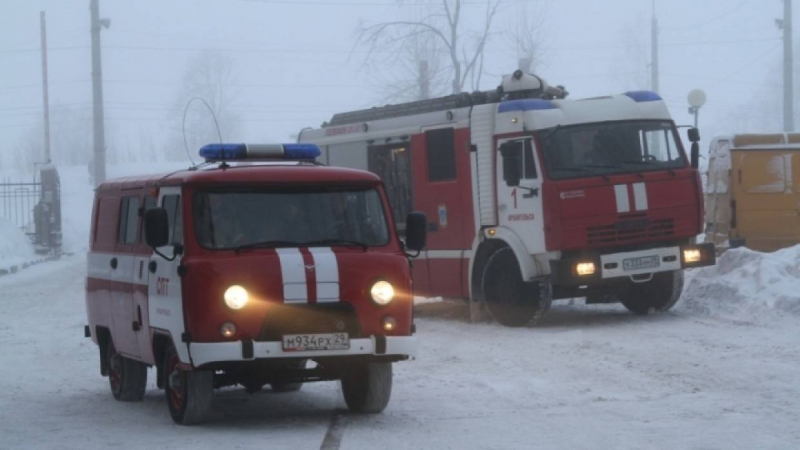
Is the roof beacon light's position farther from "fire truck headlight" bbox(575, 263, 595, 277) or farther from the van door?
"fire truck headlight" bbox(575, 263, 595, 277)

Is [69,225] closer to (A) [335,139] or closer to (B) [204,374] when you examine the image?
(A) [335,139]

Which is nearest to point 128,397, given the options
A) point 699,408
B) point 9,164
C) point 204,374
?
Result: point 204,374

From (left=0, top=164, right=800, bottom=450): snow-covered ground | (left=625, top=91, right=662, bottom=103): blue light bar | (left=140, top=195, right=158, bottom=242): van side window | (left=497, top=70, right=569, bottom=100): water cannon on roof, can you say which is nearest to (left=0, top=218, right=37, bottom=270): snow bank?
(left=0, top=164, right=800, bottom=450): snow-covered ground

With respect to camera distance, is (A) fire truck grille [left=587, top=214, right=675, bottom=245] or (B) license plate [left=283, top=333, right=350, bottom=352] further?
(A) fire truck grille [left=587, top=214, right=675, bottom=245]

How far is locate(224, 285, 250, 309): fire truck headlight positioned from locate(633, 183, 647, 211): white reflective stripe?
790cm

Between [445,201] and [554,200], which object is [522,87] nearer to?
[445,201]

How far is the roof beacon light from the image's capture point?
10312mm

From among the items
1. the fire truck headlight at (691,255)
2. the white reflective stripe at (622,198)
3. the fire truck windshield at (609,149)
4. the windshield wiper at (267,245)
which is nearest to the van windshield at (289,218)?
the windshield wiper at (267,245)

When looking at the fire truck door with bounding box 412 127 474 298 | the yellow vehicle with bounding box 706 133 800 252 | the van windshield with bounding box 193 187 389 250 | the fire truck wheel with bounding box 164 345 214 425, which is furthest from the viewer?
the yellow vehicle with bounding box 706 133 800 252

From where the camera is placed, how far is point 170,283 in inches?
375

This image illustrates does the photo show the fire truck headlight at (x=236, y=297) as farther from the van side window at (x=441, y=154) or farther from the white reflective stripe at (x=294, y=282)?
the van side window at (x=441, y=154)

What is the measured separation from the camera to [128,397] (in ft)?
38.0

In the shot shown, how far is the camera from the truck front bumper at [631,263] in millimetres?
15602

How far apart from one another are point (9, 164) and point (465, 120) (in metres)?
72.7
